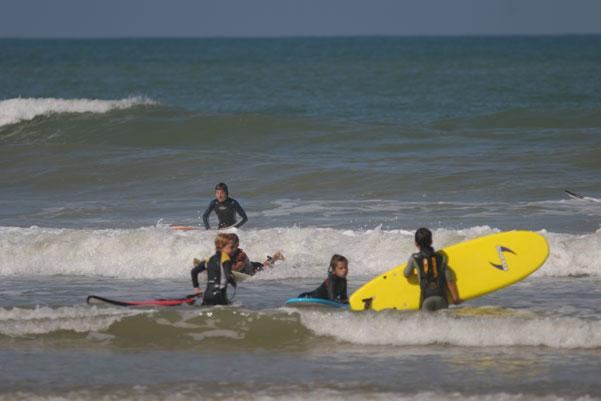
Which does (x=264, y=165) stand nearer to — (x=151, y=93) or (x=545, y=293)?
(x=545, y=293)

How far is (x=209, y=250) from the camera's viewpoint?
41.6 ft

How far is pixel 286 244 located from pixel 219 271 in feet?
14.5

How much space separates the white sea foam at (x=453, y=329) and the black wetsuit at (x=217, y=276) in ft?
3.15

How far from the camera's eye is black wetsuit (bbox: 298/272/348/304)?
8609 mm

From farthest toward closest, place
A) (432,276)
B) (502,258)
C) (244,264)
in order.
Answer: (244,264) → (502,258) → (432,276)

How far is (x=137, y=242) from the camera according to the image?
504 inches

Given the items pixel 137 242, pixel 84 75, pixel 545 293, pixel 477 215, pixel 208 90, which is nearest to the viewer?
pixel 545 293

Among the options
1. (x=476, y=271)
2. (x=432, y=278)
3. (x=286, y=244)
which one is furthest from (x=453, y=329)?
(x=286, y=244)

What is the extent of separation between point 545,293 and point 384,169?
1035 centimetres

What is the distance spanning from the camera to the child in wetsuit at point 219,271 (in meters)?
8.37

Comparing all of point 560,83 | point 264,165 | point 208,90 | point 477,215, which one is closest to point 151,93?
point 208,90

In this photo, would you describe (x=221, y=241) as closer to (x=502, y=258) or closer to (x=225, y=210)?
(x=502, y=258)

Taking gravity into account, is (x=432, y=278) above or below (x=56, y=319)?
above

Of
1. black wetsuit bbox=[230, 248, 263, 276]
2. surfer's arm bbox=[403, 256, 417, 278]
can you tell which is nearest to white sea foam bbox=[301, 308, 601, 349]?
surfer's arm bbox=[403, 256, 417, 278]
